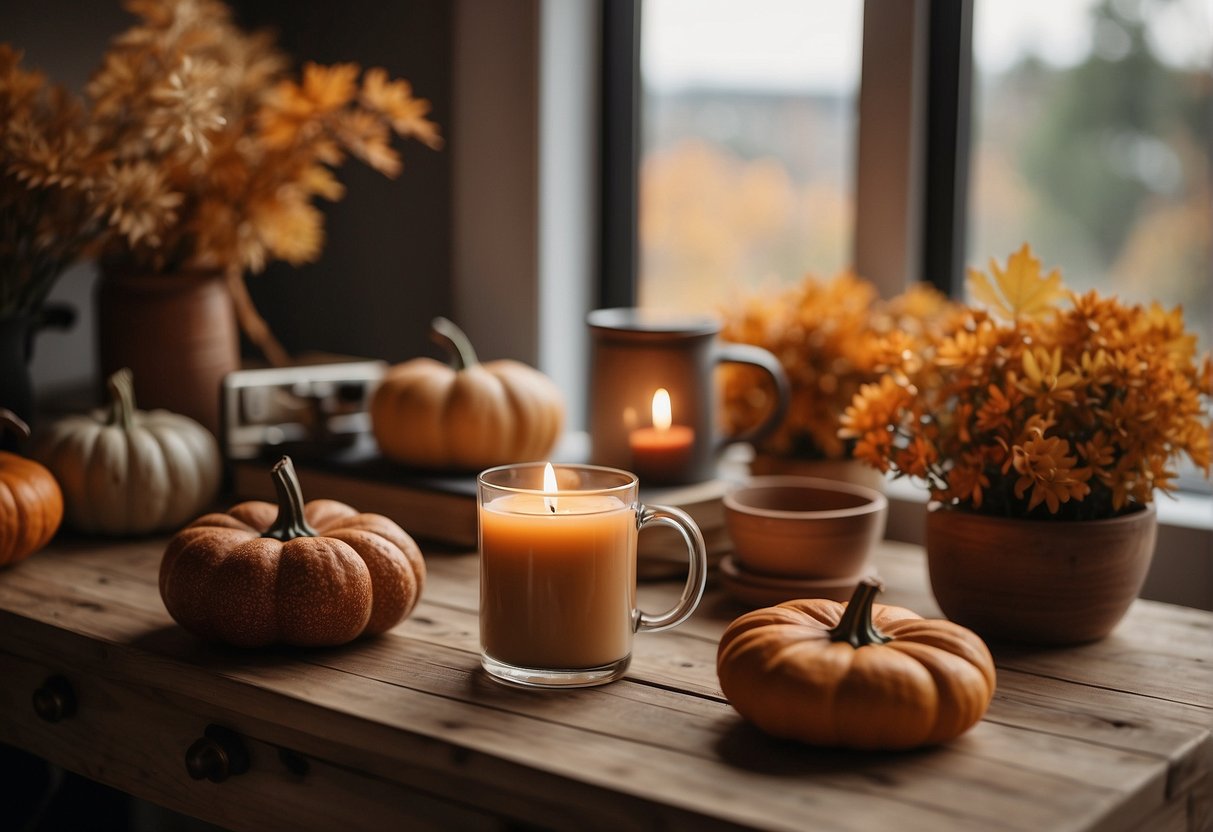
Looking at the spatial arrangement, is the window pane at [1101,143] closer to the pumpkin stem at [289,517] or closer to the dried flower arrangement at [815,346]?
the dried flower arrangement at [815,346]

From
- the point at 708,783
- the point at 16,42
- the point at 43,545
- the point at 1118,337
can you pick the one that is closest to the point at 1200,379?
the point at 1118,337

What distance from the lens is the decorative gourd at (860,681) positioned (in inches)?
32.8

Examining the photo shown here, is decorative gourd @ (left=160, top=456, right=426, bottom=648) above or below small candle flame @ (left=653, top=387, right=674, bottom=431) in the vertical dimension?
below

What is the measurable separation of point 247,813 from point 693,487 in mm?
601

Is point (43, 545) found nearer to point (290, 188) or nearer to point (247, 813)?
point (247, 813)

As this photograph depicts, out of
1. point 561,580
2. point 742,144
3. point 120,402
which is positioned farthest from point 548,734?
point 742,144

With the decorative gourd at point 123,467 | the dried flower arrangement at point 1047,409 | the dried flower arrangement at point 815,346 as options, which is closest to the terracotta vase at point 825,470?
the dried flower arrangement at point 815,346

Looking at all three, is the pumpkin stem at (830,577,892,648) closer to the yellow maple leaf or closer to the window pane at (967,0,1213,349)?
the yellow maple leaf

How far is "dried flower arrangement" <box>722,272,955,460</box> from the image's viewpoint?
1461mm

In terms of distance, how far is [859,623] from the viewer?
35.2 inches

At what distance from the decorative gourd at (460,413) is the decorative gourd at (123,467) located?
0.22 metres

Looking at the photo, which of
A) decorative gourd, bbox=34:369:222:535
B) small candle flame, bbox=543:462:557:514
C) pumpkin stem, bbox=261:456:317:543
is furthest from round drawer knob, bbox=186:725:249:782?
decorative gourd, bbox=34:369:222:535

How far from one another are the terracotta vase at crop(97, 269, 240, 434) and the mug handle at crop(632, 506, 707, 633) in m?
0.80

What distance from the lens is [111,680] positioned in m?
1.10
